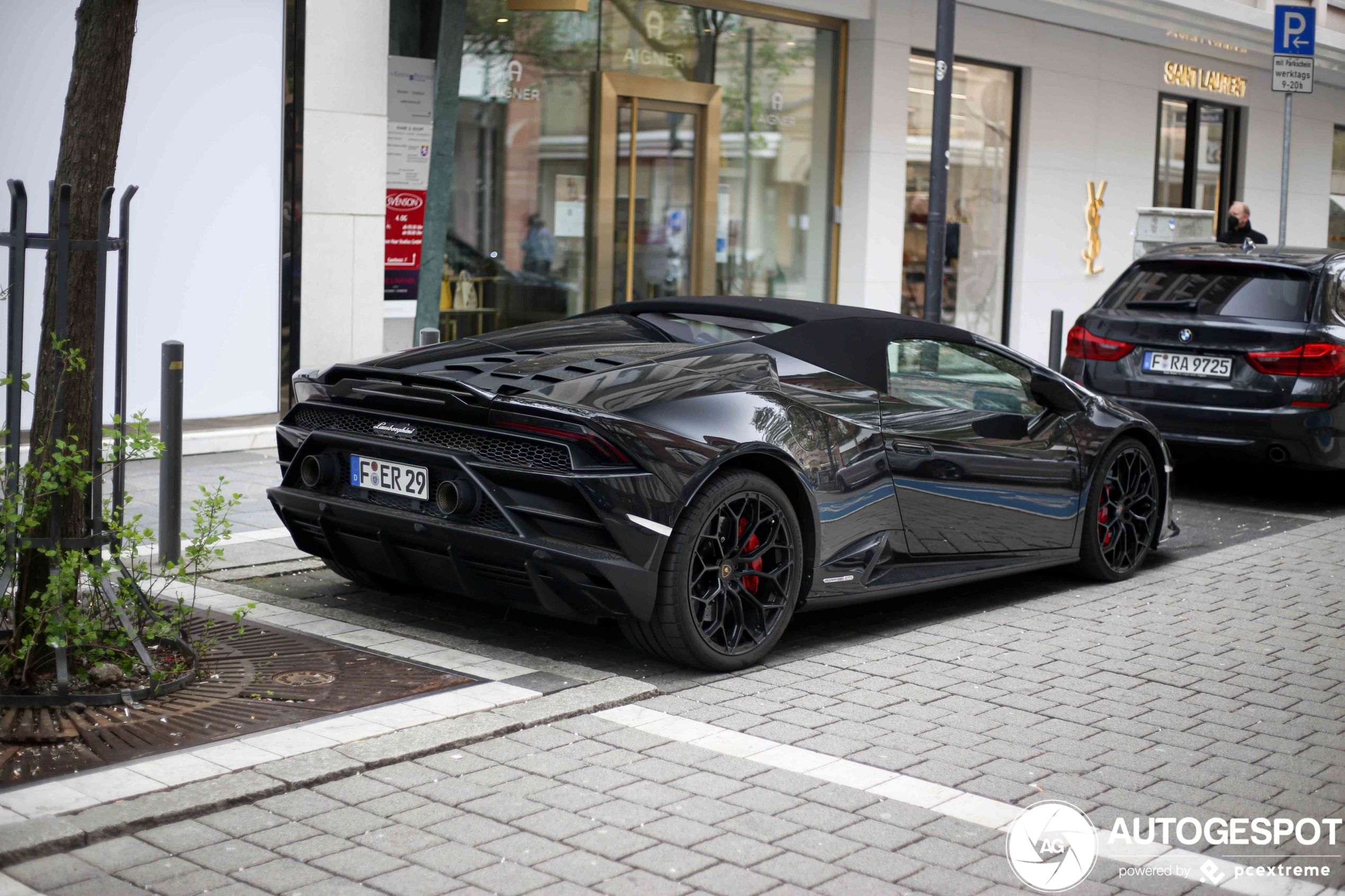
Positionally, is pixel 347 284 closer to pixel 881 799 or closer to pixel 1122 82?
pixel 881 799

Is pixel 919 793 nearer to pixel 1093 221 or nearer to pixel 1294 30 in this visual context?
pixel 1294 30

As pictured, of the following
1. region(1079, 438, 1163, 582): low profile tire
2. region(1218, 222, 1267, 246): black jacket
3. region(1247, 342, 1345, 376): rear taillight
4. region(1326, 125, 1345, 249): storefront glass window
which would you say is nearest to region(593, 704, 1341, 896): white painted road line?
region(1079, 438, 1163, 582): low profile tire

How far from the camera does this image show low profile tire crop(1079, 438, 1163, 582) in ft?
23.2

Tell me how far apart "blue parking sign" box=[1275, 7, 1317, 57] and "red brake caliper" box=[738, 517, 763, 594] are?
457 inches

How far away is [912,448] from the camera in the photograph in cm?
602

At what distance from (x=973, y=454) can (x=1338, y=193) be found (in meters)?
22.5

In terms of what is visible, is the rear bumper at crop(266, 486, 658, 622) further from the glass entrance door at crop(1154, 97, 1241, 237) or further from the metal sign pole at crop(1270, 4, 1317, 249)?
the glass entrance door at crop(1154, 97, 1241, 237)

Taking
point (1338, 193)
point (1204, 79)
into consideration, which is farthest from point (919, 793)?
point (1338, 193)

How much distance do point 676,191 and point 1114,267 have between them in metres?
7.69

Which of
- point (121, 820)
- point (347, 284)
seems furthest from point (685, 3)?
point (121, 820)

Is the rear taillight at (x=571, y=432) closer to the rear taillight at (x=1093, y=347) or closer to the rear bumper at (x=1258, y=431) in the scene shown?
the rear bumper at (x=1258, y=431)

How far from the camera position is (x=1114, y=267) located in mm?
19781

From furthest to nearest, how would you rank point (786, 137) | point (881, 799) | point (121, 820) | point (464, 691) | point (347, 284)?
point (786, 137)
point (347, 284)
point (464, 691)
point (881, 799)
point (121, 820)

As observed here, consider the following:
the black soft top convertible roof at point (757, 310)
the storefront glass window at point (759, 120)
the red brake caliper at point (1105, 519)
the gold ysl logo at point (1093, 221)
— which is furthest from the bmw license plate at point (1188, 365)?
the gold ysl logo at point (1093, 221)
